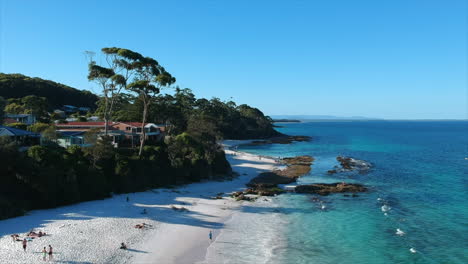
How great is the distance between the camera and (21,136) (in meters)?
36.3

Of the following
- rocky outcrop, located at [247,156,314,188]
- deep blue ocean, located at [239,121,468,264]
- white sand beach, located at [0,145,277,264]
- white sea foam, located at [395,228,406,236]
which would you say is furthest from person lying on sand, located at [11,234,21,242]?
white sea foam, located at [395,228,406,236]

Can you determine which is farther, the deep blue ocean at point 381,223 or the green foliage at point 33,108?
the green foliage at point 33,108

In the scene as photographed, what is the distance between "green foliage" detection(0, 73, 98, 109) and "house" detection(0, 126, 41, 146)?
54.6m

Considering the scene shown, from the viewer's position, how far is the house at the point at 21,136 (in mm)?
33562

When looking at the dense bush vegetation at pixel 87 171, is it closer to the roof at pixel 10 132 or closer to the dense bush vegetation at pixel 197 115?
the roof at pixel 10 132

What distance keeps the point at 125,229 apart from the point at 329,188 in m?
27.6

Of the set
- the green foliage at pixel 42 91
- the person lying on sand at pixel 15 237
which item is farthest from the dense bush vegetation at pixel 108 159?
the green foliage at pixel 42 91

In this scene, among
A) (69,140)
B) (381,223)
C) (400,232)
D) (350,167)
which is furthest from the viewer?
(350,167)

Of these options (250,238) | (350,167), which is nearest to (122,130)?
(250,238)

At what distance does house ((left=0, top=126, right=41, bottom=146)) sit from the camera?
110 feet

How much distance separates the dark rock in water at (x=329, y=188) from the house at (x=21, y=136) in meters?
33.1

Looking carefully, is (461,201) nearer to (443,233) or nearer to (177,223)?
(443,233)

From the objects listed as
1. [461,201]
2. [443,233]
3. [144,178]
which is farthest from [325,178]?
[144,178]

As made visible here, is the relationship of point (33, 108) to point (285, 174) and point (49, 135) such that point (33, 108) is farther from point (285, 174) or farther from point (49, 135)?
point (285, 174)
